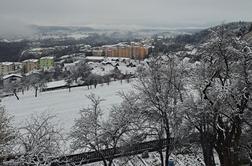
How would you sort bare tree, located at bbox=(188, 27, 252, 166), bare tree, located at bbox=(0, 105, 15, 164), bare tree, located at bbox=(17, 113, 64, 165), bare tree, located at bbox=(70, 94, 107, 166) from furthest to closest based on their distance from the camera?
bare tree, located at bbox=(70, 94, 107, 166) → bare tree, located at bbox=(188, 27, 252, 166) → bare tree, located at bbox=(0, 105, 15, 164) → bare tree, located at bbox=(17, 113, 64, 165)

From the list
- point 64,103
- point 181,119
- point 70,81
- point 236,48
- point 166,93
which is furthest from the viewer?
point 70,81

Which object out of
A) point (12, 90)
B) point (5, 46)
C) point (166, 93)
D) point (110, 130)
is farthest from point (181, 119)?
point (5, 46)

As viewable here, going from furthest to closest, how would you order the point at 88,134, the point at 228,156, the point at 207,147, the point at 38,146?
the point at 88,134
the point at 207,147
the point at 228,156
the point at 38,146

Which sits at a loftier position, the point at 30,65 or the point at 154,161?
the point at 154,161

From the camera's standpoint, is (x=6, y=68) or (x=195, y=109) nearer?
(x=195, y=109)

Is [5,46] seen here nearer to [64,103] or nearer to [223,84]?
[64,103]

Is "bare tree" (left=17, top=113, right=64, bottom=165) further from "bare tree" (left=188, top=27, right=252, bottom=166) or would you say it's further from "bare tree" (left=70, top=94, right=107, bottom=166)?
"bare tree" (left=188, top=27, right=252, bottom=166)

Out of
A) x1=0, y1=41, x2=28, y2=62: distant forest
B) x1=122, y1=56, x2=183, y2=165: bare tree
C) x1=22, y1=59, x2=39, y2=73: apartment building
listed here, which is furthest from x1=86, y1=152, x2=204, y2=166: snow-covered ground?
x1=0, y1=41, x2=28, y2=62: distant forest

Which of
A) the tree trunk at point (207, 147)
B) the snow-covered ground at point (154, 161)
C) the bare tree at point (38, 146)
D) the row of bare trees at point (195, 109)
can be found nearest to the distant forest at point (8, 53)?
the snow-covered ground at point (154, 161)

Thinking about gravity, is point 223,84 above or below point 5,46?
above

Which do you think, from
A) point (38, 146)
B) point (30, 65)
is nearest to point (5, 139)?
point (38, 146)

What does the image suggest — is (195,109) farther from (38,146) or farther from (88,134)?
(38,146)
